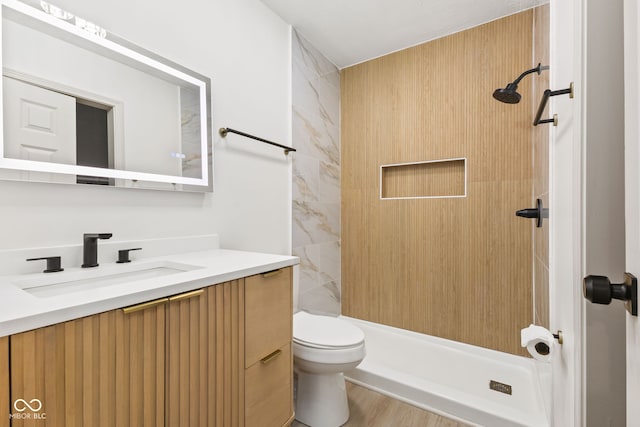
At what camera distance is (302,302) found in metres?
2.22

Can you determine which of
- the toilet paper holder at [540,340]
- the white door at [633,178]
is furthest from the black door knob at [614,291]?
the toilet paper holder at [540,340]

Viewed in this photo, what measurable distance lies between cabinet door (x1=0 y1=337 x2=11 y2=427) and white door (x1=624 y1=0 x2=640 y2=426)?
1083mm

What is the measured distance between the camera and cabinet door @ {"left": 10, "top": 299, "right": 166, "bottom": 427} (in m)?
0.59

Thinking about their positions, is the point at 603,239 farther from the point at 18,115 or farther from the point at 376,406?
the point at 18,115

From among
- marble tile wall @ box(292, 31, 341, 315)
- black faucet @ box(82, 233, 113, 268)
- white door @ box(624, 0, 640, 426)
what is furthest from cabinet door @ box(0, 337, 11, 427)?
marble tile wall @ box(292, 31, 341, 315)

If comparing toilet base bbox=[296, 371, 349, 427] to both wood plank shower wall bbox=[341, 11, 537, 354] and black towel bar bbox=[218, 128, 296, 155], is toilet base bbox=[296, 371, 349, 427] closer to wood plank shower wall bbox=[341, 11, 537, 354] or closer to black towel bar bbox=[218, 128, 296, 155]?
wood plank shower wall bbox=[341, 11, 537, 354]

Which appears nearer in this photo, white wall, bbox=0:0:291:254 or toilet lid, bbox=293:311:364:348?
white wall, bbox=0:0:291:254

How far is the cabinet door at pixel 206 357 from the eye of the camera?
0.86 meters

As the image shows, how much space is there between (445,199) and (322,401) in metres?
1.62

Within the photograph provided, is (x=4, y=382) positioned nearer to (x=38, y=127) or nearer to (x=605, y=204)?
(x=38, y=127)

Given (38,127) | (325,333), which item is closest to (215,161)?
(38,127)

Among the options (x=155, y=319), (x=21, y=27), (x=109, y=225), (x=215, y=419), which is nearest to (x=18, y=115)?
(x=21, y=27)

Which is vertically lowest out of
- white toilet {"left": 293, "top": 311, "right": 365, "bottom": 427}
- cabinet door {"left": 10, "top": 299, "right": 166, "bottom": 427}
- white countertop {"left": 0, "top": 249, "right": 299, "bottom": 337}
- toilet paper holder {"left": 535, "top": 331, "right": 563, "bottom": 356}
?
white toilet {"left": 293, "top": 311, "right": 365, "bottom": 427}

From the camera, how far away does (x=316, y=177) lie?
7.95 feet
